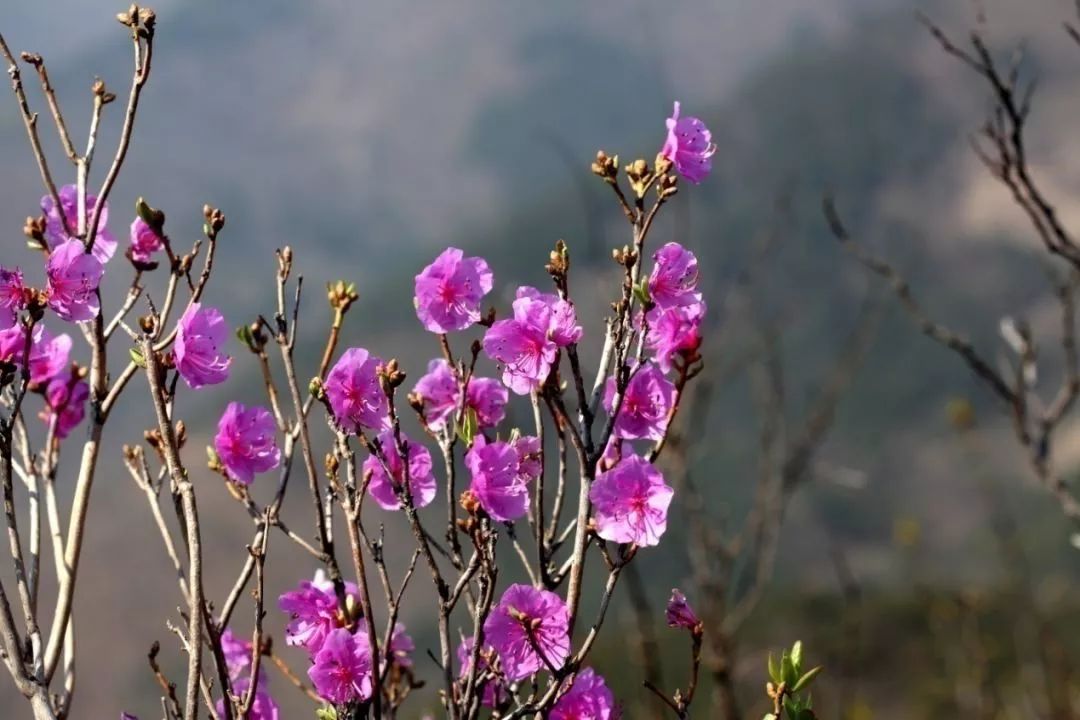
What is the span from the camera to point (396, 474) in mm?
2145

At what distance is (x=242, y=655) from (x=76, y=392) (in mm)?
768

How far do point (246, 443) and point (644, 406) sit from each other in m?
0.89

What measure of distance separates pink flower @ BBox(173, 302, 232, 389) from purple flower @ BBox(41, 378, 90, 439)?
56 cm

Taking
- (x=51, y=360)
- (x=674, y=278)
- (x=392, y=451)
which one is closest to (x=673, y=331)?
(x=674, y=278)

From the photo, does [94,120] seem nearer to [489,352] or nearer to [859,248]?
[489,352]

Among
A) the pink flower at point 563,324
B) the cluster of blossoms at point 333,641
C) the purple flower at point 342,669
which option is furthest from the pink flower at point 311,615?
the pink flower at point 563,324

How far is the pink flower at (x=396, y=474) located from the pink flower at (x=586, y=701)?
0.47m

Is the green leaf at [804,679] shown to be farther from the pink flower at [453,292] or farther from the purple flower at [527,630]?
the pink flower at [453,292]

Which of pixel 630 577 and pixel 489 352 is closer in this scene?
pixel 489 352

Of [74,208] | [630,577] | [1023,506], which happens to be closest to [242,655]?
[74,208]

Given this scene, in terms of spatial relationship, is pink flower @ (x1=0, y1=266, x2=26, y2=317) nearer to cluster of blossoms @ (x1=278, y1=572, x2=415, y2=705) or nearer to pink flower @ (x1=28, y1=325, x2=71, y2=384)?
pink flower @ (x1=28, y1=325, x2=71, y2=384)

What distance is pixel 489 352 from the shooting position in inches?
78.1

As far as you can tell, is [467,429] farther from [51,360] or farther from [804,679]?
[51,360]

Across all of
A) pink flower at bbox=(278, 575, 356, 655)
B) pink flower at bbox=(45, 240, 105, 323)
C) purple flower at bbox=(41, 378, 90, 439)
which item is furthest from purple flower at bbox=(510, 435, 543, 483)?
purple flower at bbox=(41, 378, 90, 439)
